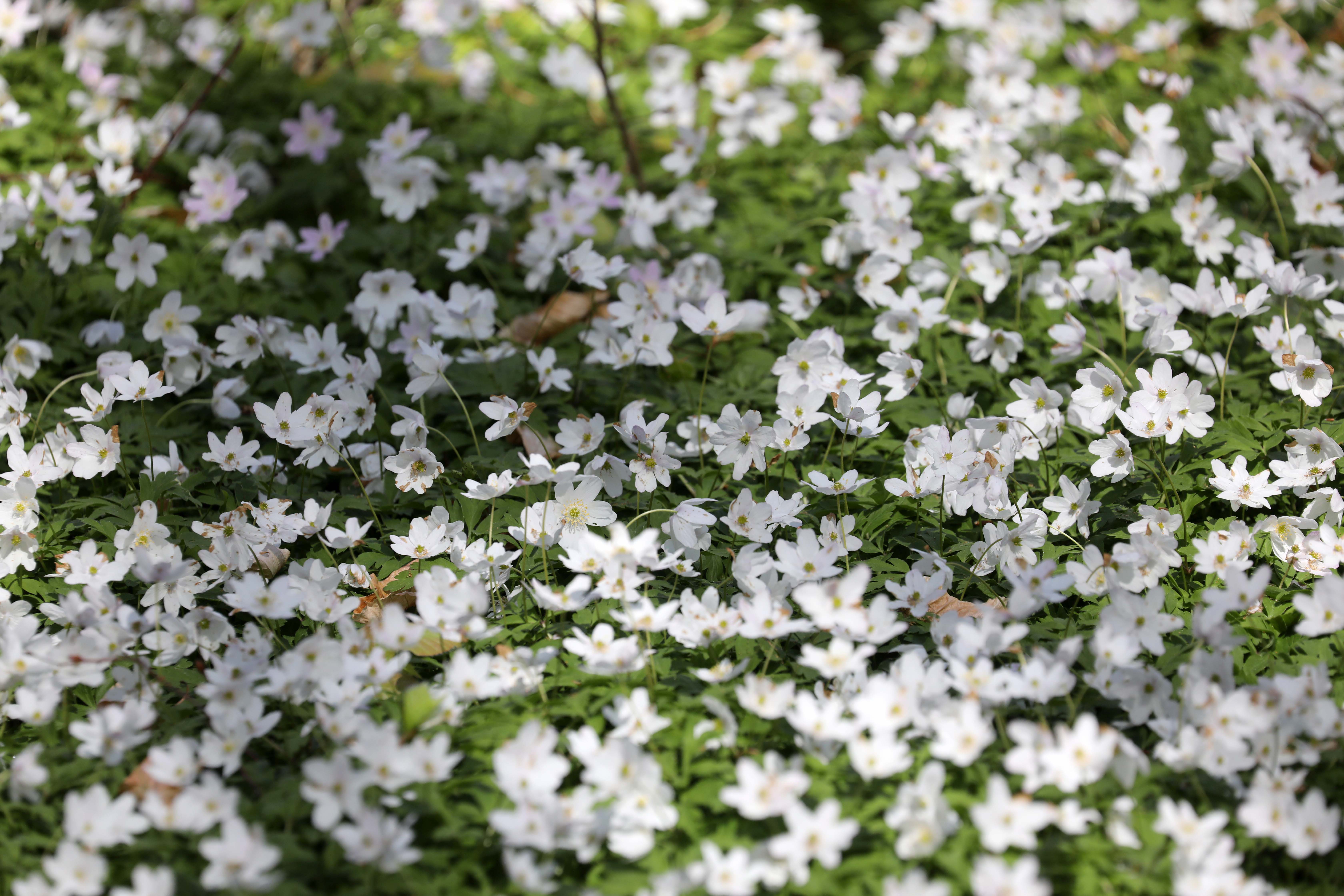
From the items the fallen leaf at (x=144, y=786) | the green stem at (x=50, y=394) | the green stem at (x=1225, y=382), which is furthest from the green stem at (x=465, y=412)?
the green stem at (x=1225, y=382)

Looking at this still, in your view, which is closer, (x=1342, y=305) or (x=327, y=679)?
(x=327, y=679)

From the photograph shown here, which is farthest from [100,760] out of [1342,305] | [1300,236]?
[1300,236]

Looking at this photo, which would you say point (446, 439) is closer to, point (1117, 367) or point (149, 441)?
point (149, 441)

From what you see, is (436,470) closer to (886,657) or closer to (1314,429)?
(886,657)

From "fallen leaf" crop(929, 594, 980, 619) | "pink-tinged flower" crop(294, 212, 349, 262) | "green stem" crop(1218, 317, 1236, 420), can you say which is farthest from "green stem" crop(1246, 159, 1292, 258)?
"pink-tinged flower" crop(294, 212, 349, 262)

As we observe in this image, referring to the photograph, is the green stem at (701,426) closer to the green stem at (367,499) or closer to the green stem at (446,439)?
the green stem at (446,439)

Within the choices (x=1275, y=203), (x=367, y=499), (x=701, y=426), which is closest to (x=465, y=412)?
(x=367, y=499)
